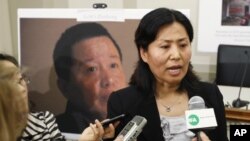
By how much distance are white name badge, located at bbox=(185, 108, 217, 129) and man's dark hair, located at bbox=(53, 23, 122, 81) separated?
1150mm

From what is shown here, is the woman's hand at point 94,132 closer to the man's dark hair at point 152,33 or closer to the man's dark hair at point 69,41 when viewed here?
the man's dark hair at point 152,33

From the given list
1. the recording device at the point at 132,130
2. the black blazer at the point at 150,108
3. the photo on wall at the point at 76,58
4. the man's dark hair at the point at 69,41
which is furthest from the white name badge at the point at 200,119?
the man's dark hair at the point at 69,41

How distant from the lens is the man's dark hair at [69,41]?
2264 millimetres

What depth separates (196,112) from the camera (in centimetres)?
120

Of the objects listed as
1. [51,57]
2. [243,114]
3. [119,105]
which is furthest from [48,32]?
[243,114]

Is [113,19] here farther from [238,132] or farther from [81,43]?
[238,132]

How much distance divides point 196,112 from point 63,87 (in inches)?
51.1

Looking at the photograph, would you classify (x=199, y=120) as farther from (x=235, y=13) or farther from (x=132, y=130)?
(x=235, y=13)

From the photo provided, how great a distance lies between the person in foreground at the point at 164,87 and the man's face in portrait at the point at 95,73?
549mm

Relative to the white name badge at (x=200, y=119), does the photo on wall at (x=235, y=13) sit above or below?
above

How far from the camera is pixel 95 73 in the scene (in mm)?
2209

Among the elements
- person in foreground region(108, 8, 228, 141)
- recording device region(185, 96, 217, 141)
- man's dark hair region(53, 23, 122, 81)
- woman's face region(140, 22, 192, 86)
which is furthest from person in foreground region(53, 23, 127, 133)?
recording device region(185, 96, 217, 141)

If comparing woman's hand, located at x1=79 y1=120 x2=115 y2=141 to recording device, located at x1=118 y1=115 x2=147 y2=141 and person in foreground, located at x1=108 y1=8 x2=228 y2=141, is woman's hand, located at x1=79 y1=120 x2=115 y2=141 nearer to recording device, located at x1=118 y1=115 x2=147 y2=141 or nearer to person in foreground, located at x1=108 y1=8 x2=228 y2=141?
recording device, located at x1=118 y1=115 x2=147 y2=141

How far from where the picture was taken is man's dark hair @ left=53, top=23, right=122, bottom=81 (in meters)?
2.26
